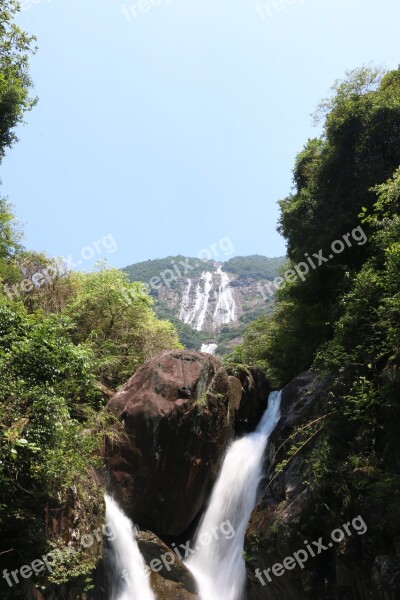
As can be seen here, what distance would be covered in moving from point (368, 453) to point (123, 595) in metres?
6.39

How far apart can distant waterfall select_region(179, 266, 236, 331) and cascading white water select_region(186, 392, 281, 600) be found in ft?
271

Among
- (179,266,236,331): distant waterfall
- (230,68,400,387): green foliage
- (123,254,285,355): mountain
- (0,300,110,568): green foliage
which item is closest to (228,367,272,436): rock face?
(230,68,400,387): green foliage

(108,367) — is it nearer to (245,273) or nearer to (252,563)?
(252,563)

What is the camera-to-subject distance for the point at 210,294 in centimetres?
11469

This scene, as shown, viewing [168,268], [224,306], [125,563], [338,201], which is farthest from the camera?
[224,306]

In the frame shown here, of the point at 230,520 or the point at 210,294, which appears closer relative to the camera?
the point at 230,520

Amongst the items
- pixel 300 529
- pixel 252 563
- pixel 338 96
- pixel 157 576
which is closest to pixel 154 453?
pixel 157 576

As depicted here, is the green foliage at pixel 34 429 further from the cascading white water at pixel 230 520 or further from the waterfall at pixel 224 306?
the waterfall at pixel 224 306

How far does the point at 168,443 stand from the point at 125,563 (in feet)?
9.91

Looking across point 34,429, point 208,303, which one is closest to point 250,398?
point 34,429

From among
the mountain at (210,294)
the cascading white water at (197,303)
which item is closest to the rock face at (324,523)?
the mountain at (210,294)

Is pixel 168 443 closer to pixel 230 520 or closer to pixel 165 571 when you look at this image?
pixel 230 520

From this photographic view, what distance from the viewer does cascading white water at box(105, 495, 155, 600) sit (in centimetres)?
980

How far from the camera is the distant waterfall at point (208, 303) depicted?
102294 millimetres
